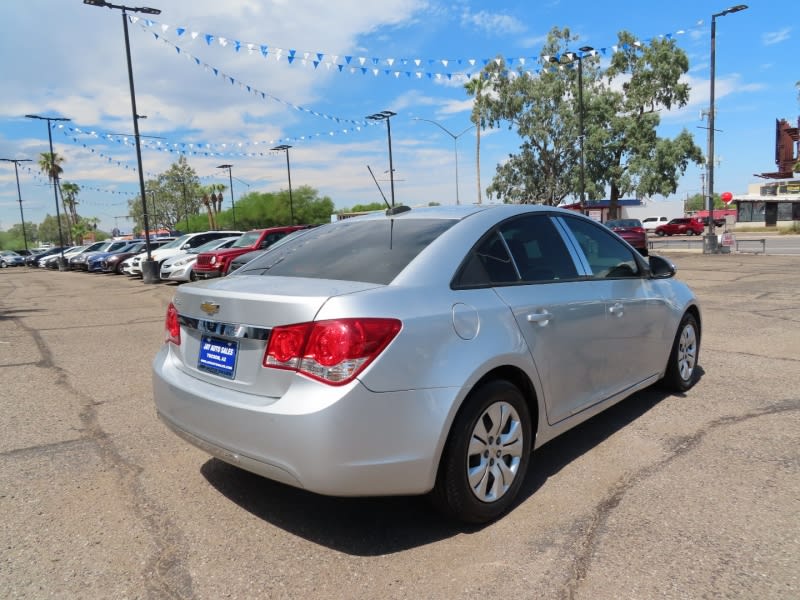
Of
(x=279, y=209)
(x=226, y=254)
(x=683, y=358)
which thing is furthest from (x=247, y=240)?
(x=279, y=209)

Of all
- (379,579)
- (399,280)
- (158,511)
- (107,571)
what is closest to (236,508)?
(158,511)

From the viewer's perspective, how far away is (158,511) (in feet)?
10.4

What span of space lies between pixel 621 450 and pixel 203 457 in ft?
8.93

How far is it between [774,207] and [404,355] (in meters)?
55.7

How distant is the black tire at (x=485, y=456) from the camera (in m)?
2.79

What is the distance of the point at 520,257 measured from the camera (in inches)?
137

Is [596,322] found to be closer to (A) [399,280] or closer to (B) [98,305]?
(A) [399,280]

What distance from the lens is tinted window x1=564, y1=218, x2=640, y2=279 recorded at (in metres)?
4.09

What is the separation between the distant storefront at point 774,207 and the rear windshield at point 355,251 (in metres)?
52.6

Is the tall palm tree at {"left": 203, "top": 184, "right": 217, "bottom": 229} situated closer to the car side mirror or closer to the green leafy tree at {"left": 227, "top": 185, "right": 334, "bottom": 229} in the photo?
the green leafy tree at {"left": 227, "top": 185, "right": 334, "bottom": 229}

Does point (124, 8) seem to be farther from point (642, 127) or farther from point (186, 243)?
point (642, 127)

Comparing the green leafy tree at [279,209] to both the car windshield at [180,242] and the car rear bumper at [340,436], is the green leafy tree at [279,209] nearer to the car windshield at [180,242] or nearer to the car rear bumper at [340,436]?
the car windshield at [180,242]

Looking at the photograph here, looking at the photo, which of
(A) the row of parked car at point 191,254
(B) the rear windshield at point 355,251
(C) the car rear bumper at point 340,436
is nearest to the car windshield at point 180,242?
(A) the row of parked car at point 191,254

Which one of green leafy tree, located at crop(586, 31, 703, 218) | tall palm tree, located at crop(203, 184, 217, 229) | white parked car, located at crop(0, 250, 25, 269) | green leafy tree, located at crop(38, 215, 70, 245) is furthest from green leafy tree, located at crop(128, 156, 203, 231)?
green leafy tree, located at crop(586, 31, 703, 218)
